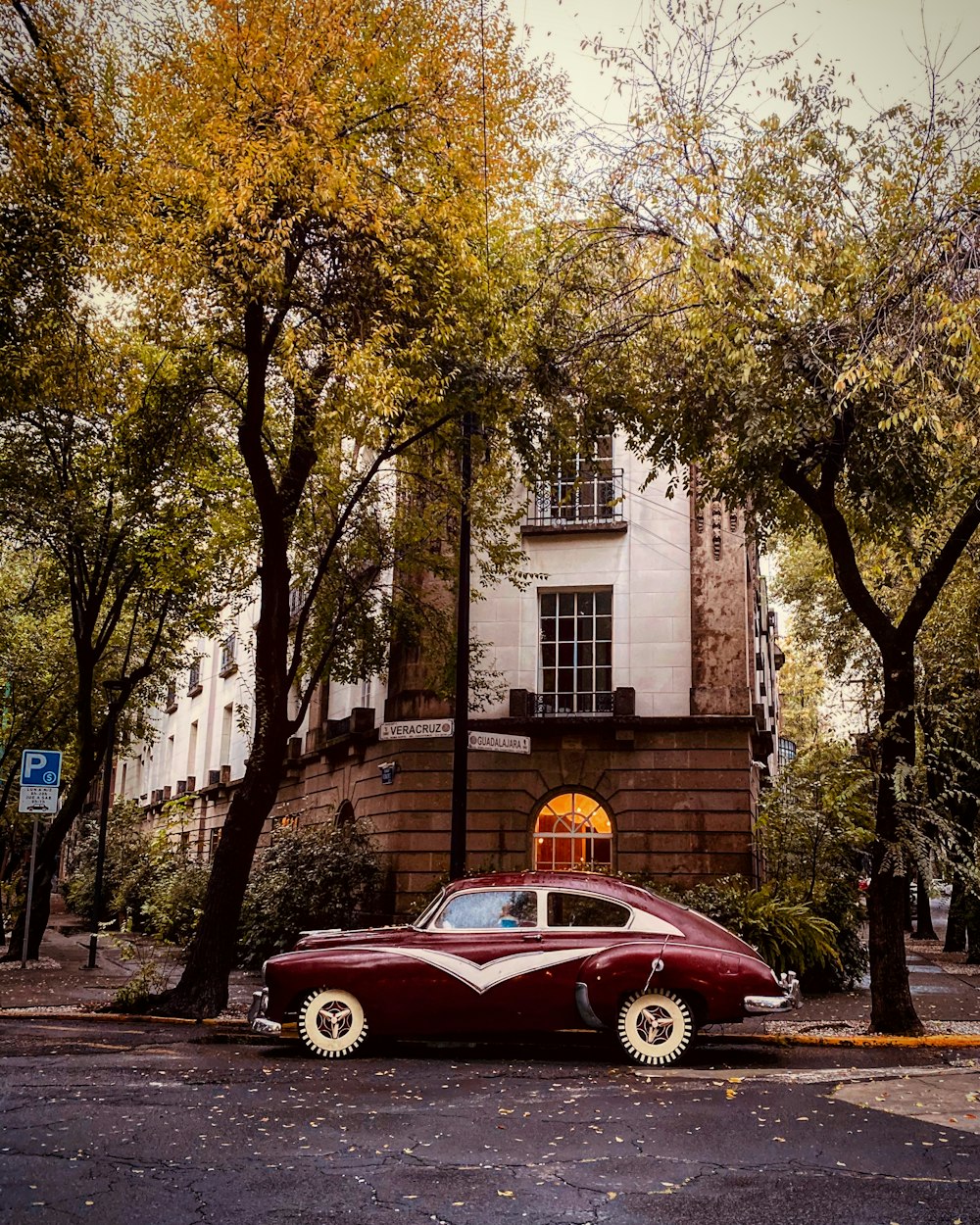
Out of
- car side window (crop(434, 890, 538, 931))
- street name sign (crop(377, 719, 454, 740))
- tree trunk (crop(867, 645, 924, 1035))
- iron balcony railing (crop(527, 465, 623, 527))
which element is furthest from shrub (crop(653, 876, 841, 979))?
iron balcony railing (crop(527, 465, 623, 527))

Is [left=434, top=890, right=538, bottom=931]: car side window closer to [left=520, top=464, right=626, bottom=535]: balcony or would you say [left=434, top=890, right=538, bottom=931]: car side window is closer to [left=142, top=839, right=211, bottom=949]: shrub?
[left=520, top=464, right=626, bottom=535]: balcony

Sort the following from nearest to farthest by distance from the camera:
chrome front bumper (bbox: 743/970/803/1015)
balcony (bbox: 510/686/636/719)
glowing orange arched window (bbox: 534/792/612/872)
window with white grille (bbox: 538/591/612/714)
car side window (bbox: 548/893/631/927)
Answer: chrome front bumper (bbox: 743/970/803/1015)
car side window (bbox: 548/893/631/927)
glowing orange arched window (bbox: 534/792/612/872)
balcony (bbox: 510/686/636/719)
window with white grille (bbox: 538/591/612/714)

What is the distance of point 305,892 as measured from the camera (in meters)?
20.8

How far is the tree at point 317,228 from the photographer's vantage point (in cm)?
1231

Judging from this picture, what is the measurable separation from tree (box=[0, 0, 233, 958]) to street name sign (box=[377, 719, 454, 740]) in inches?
196

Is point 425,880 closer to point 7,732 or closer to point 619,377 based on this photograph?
point 619,377

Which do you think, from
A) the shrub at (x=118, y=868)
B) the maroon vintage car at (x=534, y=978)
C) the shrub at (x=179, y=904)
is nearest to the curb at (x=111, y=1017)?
the maroon vintage car at (x=534, y=978)

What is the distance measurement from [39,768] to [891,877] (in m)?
13.4

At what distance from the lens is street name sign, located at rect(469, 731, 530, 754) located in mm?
15430

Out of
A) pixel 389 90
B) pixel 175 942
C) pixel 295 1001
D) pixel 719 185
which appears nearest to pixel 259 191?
pixel 389 90

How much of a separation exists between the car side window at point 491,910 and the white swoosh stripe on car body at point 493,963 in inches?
12.6

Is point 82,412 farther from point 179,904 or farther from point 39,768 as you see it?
point 179,904

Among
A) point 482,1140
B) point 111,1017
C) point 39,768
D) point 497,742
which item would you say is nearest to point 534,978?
point 482,1140

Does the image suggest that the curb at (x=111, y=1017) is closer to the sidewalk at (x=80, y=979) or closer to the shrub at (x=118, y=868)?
the sidewalk at (x=80, y=979)
